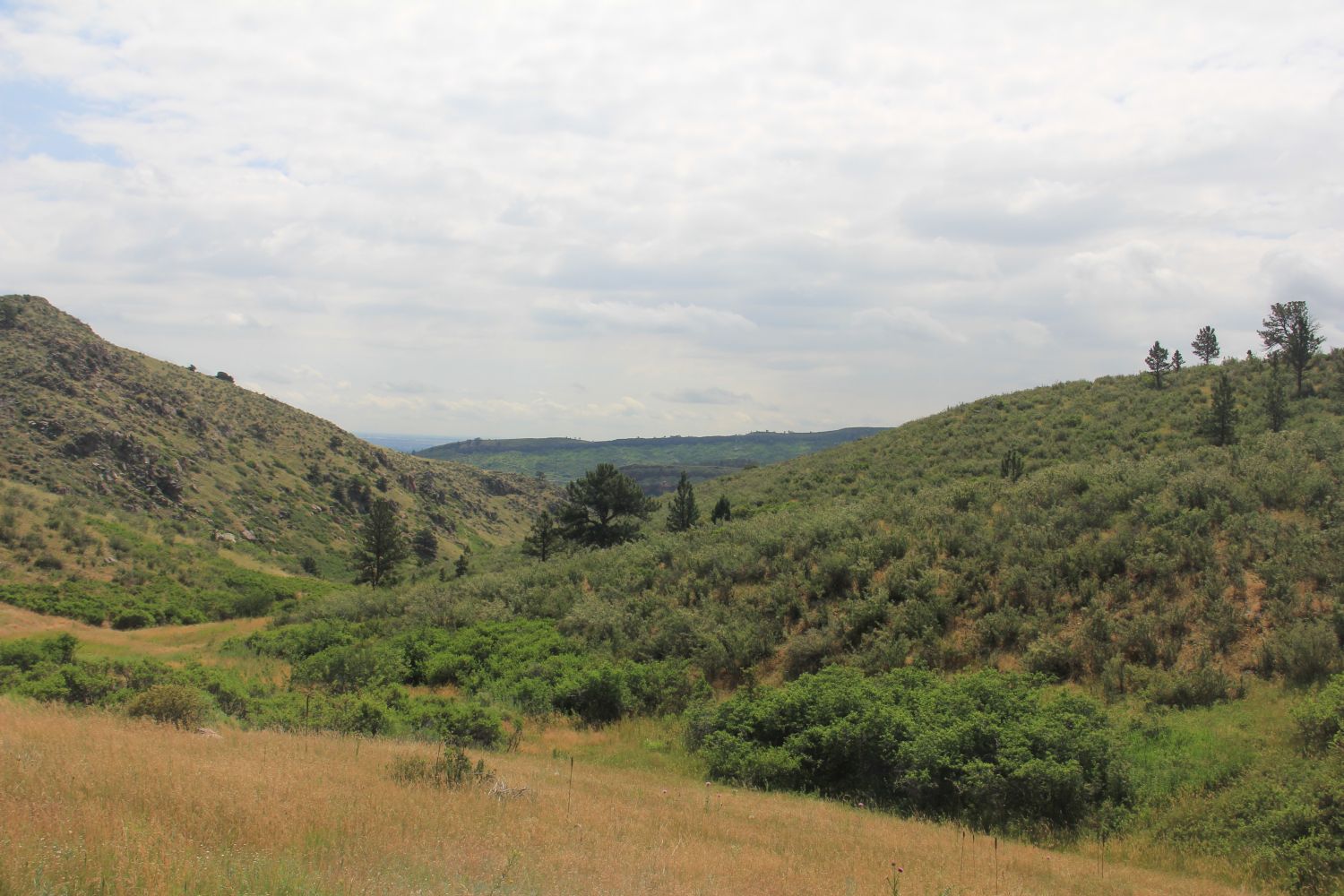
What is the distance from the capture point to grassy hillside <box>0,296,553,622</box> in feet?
132

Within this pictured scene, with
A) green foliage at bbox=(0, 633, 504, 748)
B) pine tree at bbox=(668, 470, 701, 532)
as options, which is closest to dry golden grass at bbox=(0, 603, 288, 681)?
green foliage at bbox=(0, 633, 504, 748)

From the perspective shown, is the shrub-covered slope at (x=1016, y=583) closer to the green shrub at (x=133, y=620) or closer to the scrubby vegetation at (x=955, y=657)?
the scrubby vegetation at (x=955, y=657)

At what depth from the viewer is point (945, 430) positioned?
1827 inches

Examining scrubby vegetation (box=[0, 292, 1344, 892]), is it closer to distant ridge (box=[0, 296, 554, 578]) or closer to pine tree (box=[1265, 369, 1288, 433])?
pine tree (box=[1265, 369, 1288, 433])

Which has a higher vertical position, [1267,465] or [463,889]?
[1267,465]

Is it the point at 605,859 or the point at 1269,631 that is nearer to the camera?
the point at 605,859

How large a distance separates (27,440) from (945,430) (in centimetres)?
6979

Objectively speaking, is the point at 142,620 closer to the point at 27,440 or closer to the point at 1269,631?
the point at 27,440

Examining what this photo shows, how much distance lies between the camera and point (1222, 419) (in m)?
30.6

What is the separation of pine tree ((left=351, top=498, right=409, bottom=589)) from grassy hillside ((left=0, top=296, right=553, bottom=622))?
4.03 m

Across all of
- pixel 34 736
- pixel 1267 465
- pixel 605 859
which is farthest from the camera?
pixel 1267 465

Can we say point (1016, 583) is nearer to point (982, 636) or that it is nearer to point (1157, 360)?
point (982, 636)

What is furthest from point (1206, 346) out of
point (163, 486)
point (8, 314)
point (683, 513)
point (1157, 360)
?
point (8, 314)

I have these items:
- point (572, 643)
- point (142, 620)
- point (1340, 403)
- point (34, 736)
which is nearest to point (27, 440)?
point (142, 620)
